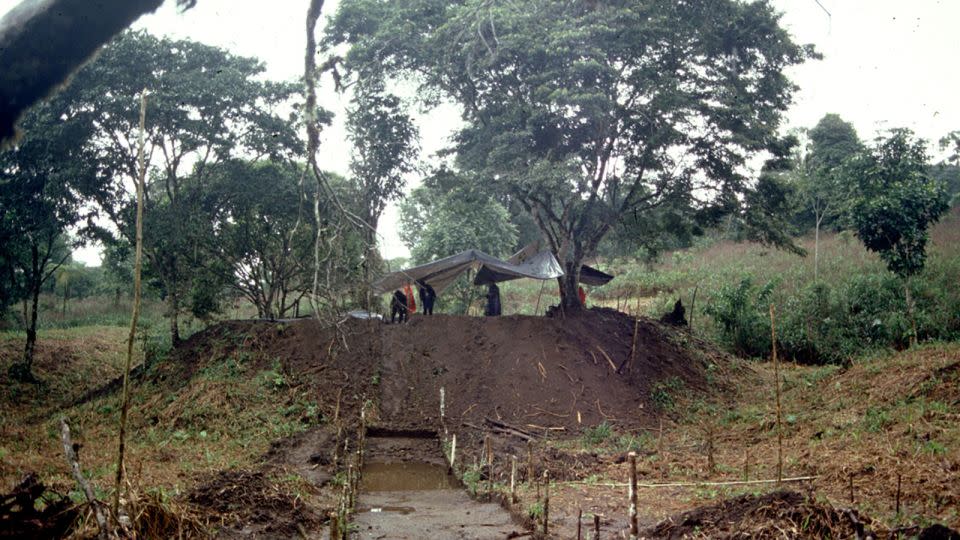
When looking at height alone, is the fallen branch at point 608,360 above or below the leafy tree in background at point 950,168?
below

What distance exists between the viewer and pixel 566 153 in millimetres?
16969

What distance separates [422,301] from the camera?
60.0ft

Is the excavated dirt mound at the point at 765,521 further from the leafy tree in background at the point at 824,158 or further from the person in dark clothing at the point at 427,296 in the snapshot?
the leafy tree in background at the point at 824,158

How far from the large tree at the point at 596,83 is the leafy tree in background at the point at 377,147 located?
1270mm

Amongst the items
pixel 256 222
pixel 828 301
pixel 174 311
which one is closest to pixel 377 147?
pixel 256 222

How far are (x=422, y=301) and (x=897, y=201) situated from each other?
11514 mm

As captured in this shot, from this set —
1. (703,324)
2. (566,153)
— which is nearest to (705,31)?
(566,153)

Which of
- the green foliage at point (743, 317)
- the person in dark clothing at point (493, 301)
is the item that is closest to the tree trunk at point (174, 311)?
the person in dark clothing at point (493, 301)

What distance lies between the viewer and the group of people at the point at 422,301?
17656mm

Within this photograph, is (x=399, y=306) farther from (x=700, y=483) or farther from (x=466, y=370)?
(x=700, y=483)

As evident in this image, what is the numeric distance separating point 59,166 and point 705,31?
14.4m

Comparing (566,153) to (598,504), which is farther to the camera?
(566,153)

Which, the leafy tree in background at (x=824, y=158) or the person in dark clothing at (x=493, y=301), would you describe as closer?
the person in dark clothing at (x=493, y=301)

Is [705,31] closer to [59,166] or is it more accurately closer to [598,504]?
[598,504]
